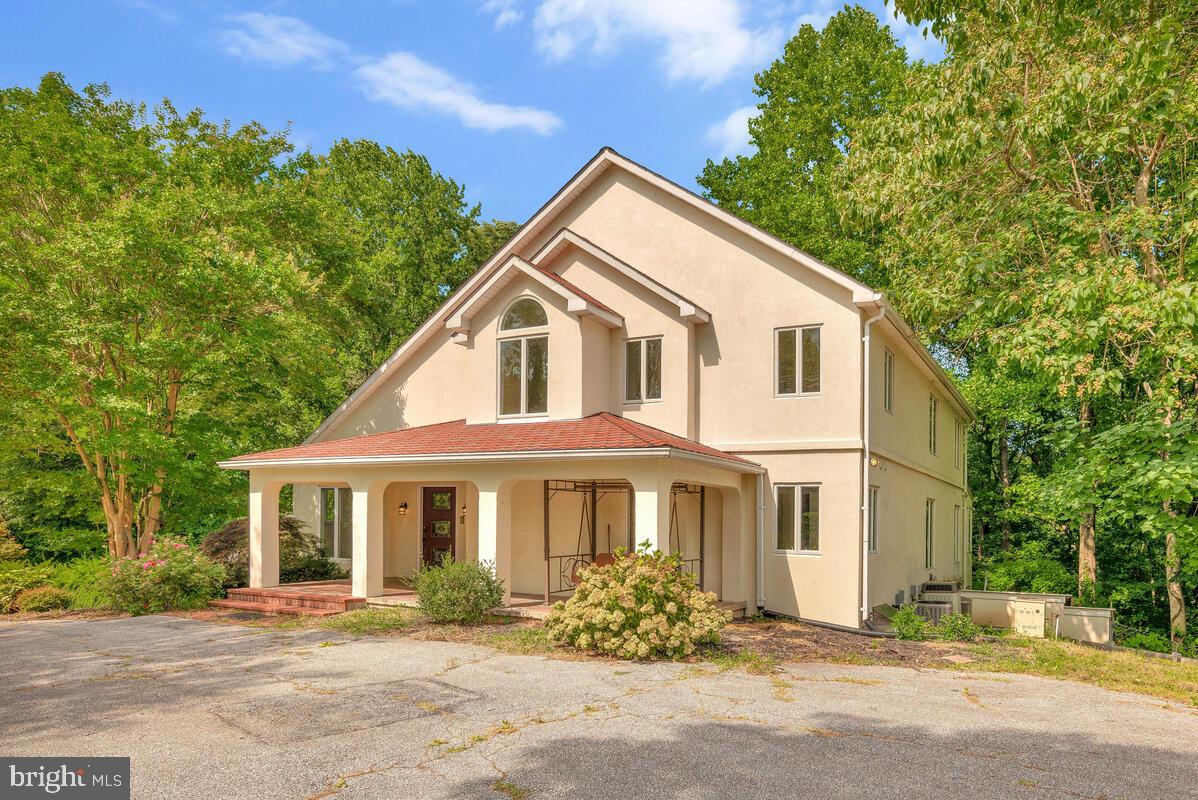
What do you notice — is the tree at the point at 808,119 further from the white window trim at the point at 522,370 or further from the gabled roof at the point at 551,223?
the white window trim at the point at 522,370

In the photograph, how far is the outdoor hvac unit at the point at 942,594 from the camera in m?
18.0

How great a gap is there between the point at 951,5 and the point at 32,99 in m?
21.3

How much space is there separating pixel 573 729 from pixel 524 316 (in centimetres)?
1030

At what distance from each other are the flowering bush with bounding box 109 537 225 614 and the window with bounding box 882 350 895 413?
13668 mm

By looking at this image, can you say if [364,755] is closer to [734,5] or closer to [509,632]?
[509,632]

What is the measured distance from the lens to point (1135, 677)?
419 inches

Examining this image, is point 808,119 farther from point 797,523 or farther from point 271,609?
point 271,609

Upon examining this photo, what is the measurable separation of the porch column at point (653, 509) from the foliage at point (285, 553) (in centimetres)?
933

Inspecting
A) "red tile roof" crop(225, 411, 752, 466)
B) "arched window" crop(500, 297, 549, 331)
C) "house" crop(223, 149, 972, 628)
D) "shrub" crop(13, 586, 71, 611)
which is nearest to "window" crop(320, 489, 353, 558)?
"house" crop(223, 149, 972, 628)

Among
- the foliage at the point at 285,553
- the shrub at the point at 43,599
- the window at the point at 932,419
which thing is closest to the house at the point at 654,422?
the foliage at the point at 285,553

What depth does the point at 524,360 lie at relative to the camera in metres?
16.4

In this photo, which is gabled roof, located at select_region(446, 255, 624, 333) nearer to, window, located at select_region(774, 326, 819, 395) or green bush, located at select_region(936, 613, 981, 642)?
window, located at select_region(774, 326, 819, 395)

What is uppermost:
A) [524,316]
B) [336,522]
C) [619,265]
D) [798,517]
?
[619,265]

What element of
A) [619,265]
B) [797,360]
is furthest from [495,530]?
[797,360]
